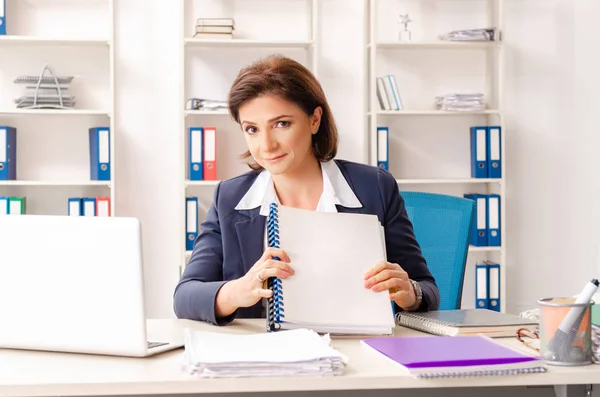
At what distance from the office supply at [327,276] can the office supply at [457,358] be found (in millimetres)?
123

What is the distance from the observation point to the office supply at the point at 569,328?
1.32 meters

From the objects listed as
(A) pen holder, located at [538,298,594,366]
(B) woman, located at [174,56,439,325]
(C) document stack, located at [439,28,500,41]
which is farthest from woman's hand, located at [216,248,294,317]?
(C) document stack, located at [439,28,500,41]

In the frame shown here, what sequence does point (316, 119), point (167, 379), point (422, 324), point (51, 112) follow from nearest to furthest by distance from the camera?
point (167, 379) < point (422, 324) < point (316, 119) < point (51, 112)

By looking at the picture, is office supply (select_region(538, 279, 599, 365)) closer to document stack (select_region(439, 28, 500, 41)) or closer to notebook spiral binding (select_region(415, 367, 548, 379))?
notebook spiral binding (select_region(415, 367, 548, 379))

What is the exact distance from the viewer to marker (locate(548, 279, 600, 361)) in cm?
132

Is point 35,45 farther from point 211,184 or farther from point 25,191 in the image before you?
point 211,184

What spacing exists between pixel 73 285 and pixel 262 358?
0.38m

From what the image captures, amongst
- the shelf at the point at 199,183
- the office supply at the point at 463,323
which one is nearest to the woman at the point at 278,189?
the office supply at the point at 463,323

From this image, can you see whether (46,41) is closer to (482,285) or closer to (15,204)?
(15,204)

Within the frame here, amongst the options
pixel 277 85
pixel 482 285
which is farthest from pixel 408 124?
pixel 277 85

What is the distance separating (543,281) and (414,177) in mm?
953

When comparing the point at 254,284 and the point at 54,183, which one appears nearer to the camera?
the point at 254,284

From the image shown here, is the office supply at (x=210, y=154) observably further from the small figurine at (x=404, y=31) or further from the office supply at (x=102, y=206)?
the small figurine at (x=404, y=31)

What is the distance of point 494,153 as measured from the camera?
4.28 m
